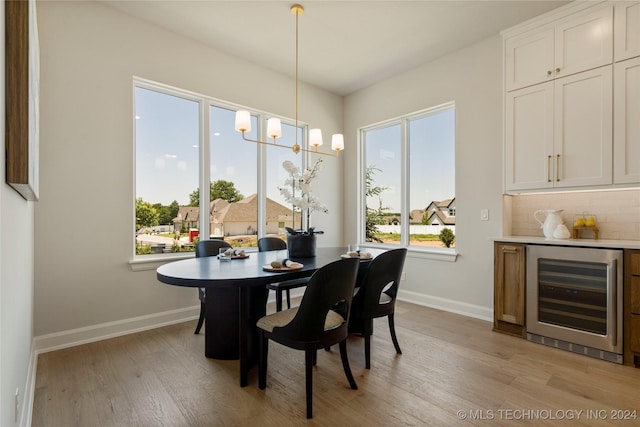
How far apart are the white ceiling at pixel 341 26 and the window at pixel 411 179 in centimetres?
83

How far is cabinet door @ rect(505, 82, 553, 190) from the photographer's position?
10.0 ft

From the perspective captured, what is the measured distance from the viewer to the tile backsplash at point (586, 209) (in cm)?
288

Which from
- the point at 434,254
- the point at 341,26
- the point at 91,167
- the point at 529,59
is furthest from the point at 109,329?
the point at 529,59

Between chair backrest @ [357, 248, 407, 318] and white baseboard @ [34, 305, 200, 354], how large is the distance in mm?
2111

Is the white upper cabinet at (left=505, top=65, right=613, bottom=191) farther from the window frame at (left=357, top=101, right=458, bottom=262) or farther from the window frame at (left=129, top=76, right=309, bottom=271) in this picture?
the window frame at (left=129, top=76, right=309, bottom=271)

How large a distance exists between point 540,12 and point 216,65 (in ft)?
11.2

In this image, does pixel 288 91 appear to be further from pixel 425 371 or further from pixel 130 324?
pixel 425 371

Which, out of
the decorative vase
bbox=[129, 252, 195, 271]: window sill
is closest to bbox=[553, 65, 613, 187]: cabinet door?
the decorative vase

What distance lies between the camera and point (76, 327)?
2852 mm

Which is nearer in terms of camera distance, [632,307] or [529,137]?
[632,307]

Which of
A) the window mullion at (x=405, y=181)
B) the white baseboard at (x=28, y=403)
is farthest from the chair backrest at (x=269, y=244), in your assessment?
the white baseboard at (x=28, y=403)

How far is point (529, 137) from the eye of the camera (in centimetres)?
319

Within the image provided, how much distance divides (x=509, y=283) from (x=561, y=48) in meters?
2.25

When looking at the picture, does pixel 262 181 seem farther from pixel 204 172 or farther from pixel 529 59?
pixel 529 59
